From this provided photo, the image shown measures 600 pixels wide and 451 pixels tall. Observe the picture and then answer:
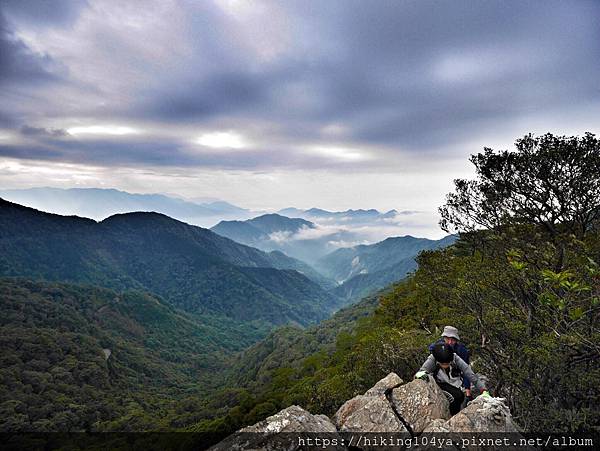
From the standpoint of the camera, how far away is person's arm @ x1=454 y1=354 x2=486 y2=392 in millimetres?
10133

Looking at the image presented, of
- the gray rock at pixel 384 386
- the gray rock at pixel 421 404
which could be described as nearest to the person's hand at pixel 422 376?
the gray rock at pixel 421 404

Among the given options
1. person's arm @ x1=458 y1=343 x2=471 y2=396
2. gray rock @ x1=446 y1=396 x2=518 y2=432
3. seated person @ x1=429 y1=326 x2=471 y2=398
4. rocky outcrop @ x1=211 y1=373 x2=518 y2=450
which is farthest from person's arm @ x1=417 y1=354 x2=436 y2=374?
gray rock @ x1=446 y1=396 x2=518 y2=432

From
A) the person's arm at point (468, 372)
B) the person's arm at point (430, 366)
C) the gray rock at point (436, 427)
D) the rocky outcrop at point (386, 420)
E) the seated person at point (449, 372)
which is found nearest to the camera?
the rocky outcrop at point (386, 420)

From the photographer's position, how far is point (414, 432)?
1010 cm

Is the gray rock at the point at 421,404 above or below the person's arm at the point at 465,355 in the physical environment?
below

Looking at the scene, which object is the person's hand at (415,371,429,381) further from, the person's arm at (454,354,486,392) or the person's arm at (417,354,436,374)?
the person's arm at (454,354,486,392)

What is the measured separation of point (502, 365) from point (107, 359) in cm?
23024

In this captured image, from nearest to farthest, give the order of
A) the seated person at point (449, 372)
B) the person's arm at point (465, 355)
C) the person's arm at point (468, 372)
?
the person's arm at point (468, 372) < the seated person at point (449, 372) < the person's arm at point (465, 355)

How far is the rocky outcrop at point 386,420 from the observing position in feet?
28.9

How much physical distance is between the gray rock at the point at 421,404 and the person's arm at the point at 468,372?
1.06 meters

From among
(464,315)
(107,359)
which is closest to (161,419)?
(107,359)

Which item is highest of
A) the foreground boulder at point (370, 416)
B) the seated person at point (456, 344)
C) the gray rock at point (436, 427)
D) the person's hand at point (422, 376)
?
the seated person at point (456, 344)

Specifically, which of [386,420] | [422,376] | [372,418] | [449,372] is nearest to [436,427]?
[386,420]

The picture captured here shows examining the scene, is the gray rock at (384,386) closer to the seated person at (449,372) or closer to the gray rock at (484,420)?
the seated person at (449,372)
